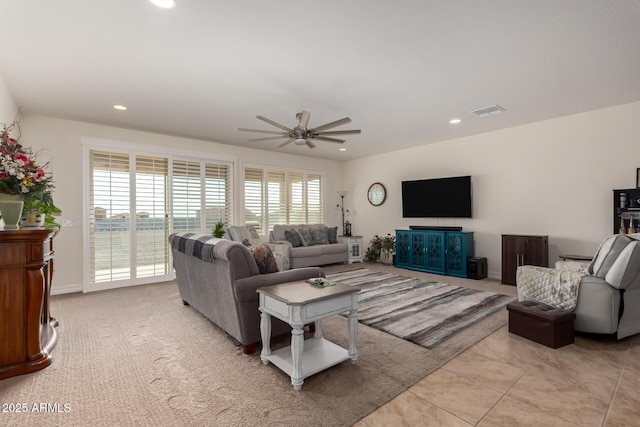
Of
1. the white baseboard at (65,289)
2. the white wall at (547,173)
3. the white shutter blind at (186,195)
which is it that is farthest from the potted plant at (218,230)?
the white wall at (547,173)

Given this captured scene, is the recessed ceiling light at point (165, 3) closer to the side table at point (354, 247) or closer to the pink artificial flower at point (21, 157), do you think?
the pink artificial flower at point (21, 157)

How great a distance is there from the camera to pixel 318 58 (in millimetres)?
2832

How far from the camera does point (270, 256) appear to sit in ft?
9.15

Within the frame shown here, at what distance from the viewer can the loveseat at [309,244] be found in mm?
6191

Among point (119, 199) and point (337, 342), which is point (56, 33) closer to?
point (119, 199)

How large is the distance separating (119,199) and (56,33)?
3.10 meters

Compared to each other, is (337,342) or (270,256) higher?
(270,256)

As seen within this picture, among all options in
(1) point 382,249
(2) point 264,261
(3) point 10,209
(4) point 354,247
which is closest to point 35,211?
(3) point 10,209

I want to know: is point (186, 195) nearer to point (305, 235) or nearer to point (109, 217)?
point (109, 217)

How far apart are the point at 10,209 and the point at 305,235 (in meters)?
4.89

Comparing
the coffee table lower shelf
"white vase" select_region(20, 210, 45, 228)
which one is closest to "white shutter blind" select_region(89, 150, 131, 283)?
"white vase" select_region(20, 210, 45, 228)

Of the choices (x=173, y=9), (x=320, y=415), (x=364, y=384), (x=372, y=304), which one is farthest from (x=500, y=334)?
(x=173, y=9)

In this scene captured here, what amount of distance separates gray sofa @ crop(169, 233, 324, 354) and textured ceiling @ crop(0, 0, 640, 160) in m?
1.72

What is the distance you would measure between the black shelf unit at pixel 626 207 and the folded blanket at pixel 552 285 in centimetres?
171
